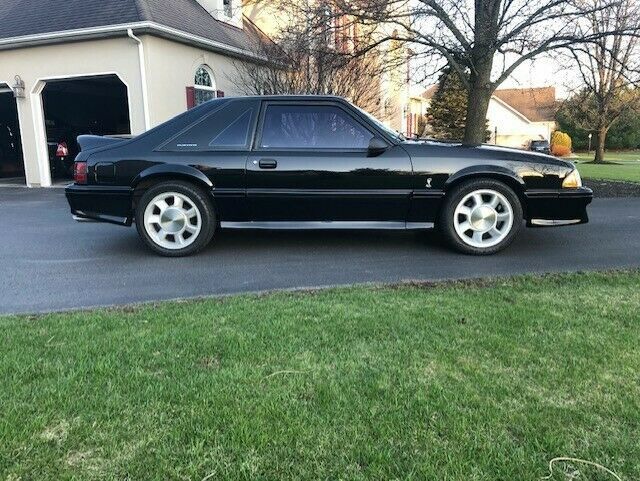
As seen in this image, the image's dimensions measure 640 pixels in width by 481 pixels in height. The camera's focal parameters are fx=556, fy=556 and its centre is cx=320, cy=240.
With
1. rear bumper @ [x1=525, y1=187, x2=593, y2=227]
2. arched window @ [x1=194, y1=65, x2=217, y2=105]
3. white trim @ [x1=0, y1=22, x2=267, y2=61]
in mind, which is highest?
white trim @ [x1=0, y1=22, x2=267, y2=61]

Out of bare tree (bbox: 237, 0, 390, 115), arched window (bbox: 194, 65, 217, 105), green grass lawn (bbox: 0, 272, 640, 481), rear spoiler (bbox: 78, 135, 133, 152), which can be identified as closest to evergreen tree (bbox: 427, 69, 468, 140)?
bare tree (bbox: 237, 0, 390, 115)

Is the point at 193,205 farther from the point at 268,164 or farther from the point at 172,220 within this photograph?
the point at 268,164

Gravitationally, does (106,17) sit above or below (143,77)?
above

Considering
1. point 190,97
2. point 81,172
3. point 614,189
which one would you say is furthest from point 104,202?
point 614,189

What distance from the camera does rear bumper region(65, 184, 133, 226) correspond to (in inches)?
227

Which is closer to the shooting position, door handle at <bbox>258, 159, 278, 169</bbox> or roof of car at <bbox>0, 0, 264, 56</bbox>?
door handle at <bbox>258, 159, 278, 169</bbox>

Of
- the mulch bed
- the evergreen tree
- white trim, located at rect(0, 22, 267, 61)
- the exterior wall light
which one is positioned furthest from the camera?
the evergreen tree

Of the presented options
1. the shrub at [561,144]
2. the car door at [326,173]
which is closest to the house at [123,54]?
the car door at [326,173]

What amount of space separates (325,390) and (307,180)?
323cm

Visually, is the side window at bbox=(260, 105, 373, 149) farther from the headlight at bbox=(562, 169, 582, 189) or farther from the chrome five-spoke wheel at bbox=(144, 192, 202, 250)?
the headlight at bbox=(562, 169, 582, 189)

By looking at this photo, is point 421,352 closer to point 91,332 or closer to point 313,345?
point 313,345

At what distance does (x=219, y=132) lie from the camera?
5785 mm

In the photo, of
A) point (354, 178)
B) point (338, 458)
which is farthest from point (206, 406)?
point (354, 178)

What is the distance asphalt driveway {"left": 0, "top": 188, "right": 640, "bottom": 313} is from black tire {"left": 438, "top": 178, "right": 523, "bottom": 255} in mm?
140
